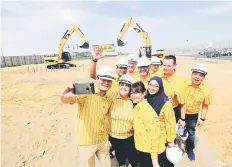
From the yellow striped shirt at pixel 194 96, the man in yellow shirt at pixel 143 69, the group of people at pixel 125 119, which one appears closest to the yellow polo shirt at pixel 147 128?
the group of people at pixel 125 119

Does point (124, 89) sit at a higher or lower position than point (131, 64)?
lower

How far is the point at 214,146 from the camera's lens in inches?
250

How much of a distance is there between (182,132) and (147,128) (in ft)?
6.45

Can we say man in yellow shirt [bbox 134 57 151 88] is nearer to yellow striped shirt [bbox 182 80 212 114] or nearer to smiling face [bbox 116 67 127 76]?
smiling face [bbox 116 67 127 76]

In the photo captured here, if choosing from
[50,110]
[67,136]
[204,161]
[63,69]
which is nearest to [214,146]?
[204,161]

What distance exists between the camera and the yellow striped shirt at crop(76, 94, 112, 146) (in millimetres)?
3405

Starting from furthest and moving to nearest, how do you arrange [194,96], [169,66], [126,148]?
1. [194,96]
2. [169,66]
3. [126,148]

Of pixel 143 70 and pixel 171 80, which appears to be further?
pixel 143 70

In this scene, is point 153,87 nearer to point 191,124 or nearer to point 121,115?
point 121,115

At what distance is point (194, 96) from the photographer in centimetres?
466

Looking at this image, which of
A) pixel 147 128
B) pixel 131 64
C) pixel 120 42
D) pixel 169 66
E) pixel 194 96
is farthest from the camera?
pixel 120 42

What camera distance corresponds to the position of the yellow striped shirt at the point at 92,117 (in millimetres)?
3405

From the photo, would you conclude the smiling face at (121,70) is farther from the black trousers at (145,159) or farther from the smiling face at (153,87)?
the black trousers at (145,159)

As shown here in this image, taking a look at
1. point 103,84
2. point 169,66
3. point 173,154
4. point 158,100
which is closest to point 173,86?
point 169,66
